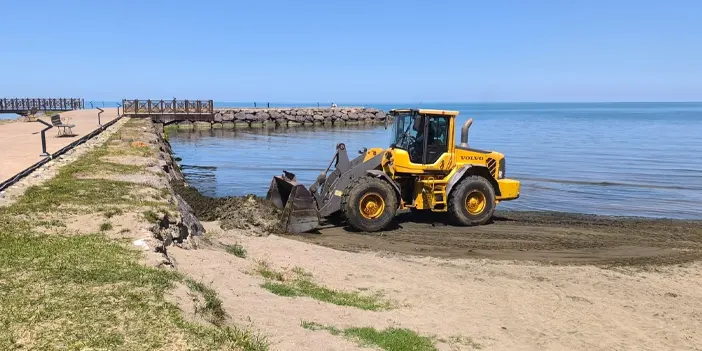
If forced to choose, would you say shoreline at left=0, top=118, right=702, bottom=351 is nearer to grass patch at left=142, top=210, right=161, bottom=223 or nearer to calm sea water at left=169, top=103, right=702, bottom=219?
grass patch at left=142, top=210, right=161, bottom=223

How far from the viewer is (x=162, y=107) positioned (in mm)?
45125

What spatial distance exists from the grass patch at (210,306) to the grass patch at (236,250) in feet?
10.4

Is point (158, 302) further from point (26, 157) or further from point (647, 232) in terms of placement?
point (26, 157)

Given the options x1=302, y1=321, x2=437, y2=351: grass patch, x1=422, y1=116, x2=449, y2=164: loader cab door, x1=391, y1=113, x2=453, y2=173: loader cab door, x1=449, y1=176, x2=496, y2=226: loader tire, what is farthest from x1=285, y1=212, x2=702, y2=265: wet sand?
x1=302, y1=321, x2=437, y2=351: grass patch

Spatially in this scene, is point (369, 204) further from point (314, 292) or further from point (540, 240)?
point (314, 292)

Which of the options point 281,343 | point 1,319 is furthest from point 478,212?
point 1,319

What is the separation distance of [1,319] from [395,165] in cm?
921

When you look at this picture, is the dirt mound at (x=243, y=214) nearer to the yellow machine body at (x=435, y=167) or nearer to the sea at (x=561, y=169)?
the yellow machine body at (x=435, y=167)

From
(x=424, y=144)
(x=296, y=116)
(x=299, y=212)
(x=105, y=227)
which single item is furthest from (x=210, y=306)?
(x=296, y=116)

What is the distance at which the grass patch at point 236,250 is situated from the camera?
377 inches

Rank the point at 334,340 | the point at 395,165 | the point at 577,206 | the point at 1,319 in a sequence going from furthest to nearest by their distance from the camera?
the point at 577,206, the point at 395,165, the point at 334,340, the point at 1,319

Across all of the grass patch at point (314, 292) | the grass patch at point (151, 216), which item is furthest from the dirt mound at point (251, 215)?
the grass patch at point (314, 292)

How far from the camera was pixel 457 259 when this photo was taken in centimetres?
1075

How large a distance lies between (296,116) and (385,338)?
65373 mm
